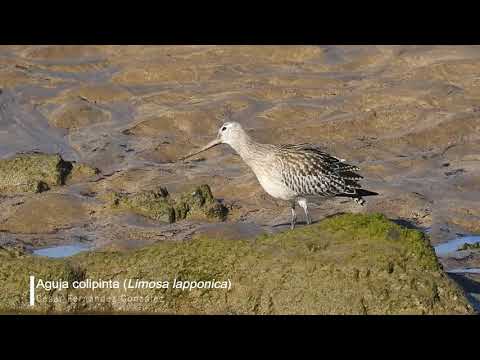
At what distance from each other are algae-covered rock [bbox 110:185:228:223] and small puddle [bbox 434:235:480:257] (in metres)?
3.18

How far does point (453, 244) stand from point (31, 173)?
A: 21.6ft

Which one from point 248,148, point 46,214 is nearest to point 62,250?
point 46,214

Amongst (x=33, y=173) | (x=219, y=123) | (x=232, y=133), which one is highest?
(x=219, y=123)

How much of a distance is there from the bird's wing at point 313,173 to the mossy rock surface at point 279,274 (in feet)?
5.27

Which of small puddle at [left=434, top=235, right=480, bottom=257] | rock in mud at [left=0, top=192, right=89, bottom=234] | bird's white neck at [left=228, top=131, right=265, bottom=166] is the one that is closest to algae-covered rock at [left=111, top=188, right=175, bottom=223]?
rock in mud at [left=0, top=192, right=89, bottom=234]

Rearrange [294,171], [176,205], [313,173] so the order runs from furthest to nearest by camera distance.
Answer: [176,205], [313,173], [294,171]

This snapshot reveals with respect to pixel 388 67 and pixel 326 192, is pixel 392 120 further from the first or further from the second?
pixel 326 192

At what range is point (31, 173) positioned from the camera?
14875mm

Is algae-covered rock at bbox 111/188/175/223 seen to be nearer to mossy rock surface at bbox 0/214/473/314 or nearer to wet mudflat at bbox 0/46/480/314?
wet mudflat at bbox 0/46/480/314

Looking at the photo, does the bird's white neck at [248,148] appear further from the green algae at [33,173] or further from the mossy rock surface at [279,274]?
the green algae at [33,173]

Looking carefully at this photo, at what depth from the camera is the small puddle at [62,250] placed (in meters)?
12.3

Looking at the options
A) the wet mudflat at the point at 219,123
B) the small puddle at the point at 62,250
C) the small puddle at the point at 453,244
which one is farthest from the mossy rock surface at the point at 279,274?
the small puddle at the point at 453,244

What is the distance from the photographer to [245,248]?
8.84 m

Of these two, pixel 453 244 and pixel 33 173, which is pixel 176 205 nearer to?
pixel 33 173
